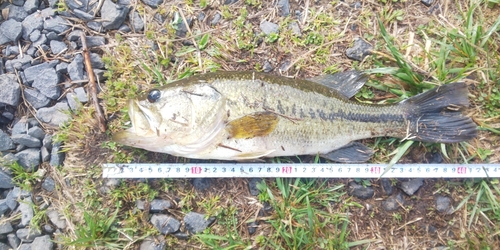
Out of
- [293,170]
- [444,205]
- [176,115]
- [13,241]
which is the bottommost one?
[13,241]

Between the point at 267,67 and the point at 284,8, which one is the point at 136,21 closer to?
the point at 267,67

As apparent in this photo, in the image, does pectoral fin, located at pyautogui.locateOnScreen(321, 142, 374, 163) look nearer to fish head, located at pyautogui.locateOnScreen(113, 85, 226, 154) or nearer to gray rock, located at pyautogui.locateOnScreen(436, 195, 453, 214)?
gray rock, located at pyautogui.locateOnScreen(436, 195, 453, 214)

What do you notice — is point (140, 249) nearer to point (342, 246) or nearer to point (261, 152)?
point (261, 152)

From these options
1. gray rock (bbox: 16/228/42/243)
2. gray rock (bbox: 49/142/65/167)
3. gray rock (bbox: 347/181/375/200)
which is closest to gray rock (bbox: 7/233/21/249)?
gray rock (bbox: 16/228/42/243)

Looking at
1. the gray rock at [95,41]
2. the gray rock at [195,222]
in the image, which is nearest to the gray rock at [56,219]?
the gray rock at [195,222]

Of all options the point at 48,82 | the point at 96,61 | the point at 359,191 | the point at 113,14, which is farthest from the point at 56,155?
the point at 359,191

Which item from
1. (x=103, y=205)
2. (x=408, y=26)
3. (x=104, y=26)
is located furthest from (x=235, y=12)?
(x=103, y=205)
